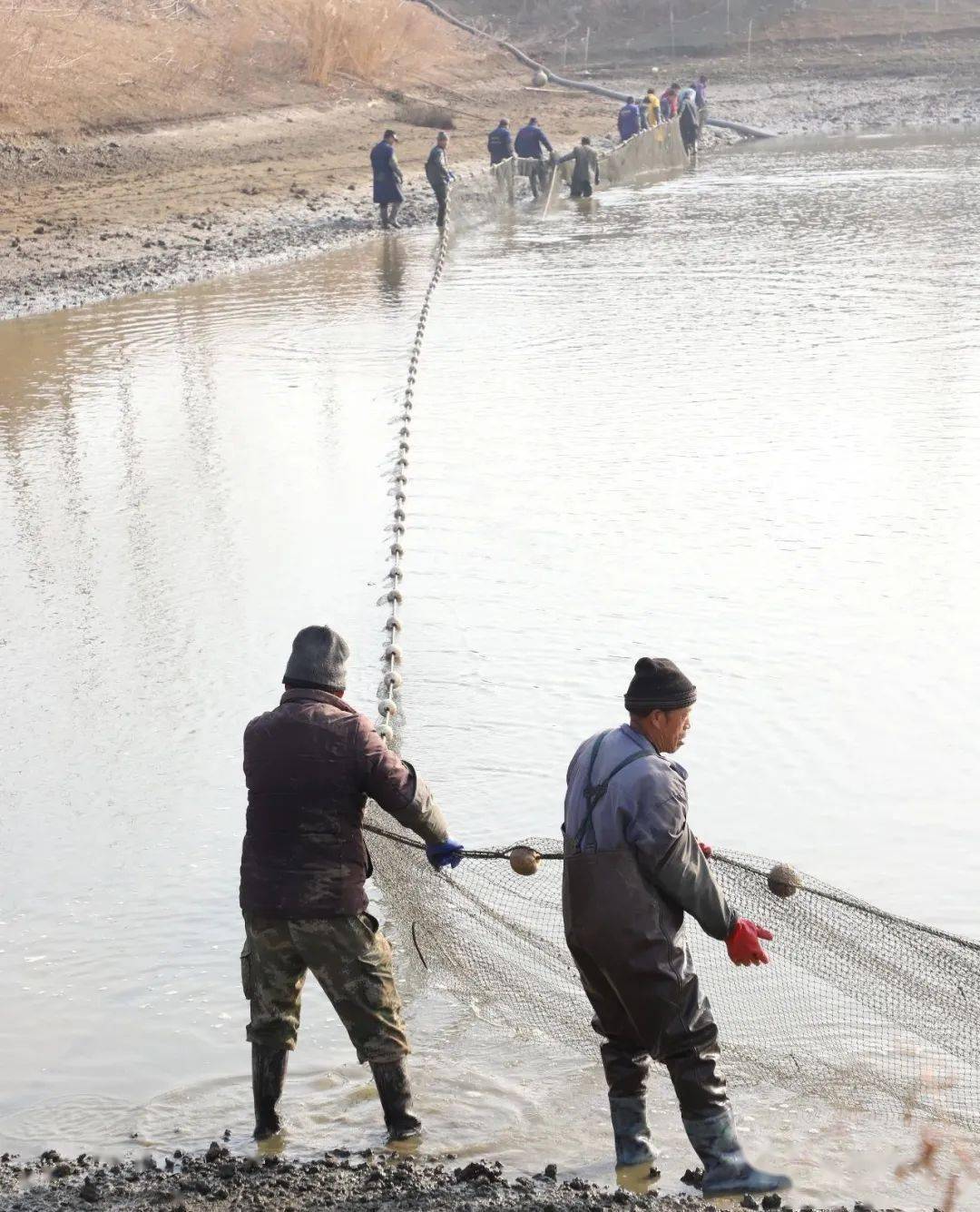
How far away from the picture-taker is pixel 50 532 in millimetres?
10984

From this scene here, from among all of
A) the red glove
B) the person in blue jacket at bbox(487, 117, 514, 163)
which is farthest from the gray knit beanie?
the person in blue jacket at bbox(487, 117, 514, 163)

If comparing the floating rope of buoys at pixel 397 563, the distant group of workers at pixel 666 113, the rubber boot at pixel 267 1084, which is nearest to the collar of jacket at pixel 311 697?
the rubber boot at pixel 267 1084

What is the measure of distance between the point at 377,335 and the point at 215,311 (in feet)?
8.38

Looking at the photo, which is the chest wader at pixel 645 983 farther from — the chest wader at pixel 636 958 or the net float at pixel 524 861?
the net float at pixel 524 861

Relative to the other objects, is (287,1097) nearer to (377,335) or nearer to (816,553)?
(816,553)

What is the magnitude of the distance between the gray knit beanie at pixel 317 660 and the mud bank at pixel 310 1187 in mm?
1269

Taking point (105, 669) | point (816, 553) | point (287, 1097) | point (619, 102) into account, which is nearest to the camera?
point (287, 1097)

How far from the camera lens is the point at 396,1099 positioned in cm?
454

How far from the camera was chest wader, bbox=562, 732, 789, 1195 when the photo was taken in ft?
13.3

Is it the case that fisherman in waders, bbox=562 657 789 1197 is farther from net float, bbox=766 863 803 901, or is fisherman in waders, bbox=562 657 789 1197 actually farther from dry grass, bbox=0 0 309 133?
dry grass, bbox=0 0 309 133

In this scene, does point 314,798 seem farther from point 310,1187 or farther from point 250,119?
point 250,119

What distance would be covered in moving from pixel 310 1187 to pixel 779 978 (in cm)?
190

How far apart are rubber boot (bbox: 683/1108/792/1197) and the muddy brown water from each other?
0.80ft

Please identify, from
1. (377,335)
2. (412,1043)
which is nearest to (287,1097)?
(412,1043)
